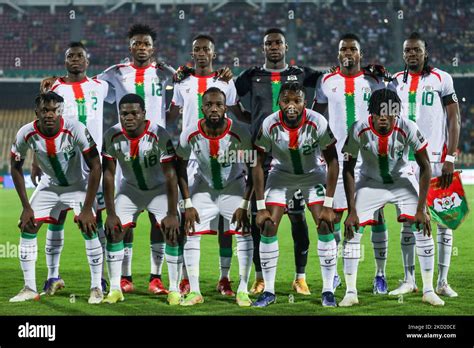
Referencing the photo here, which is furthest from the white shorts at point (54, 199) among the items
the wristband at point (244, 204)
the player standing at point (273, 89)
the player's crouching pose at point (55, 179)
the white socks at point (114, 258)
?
the player standing at point (273, 89)

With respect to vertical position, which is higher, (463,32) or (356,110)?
(463,32)

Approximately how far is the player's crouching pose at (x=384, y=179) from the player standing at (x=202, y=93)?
1.14 metres

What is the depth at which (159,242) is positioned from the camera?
7430mm

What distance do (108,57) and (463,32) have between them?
10414mm

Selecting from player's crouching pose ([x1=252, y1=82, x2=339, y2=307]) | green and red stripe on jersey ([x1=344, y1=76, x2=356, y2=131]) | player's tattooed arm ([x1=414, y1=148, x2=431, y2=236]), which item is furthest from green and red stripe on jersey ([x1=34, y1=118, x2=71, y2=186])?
player's tattooed arm ([x1=414, y1=148, x2=431, y2=236])

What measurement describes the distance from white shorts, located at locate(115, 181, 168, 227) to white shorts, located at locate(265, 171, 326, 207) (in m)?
0.86

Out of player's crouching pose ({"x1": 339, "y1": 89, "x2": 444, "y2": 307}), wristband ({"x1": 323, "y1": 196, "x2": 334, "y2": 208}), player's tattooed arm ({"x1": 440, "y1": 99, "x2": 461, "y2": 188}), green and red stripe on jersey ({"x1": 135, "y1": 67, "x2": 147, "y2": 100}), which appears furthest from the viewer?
green and red stripe on jersey ({"x1": 135, "y1": 67, "x2": 147, "y2": 100})

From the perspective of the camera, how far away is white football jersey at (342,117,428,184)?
6602mm

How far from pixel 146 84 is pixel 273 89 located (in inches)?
47.3

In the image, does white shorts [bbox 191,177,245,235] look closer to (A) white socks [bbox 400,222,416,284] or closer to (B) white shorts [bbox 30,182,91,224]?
(B) white shorts [bbox 30,182,91,224]

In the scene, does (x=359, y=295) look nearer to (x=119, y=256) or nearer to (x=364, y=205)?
(x=364, y=205)

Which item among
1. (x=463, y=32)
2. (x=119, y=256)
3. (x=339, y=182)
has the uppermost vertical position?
(x=463, y=32)

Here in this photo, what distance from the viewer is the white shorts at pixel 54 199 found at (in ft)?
23.0
